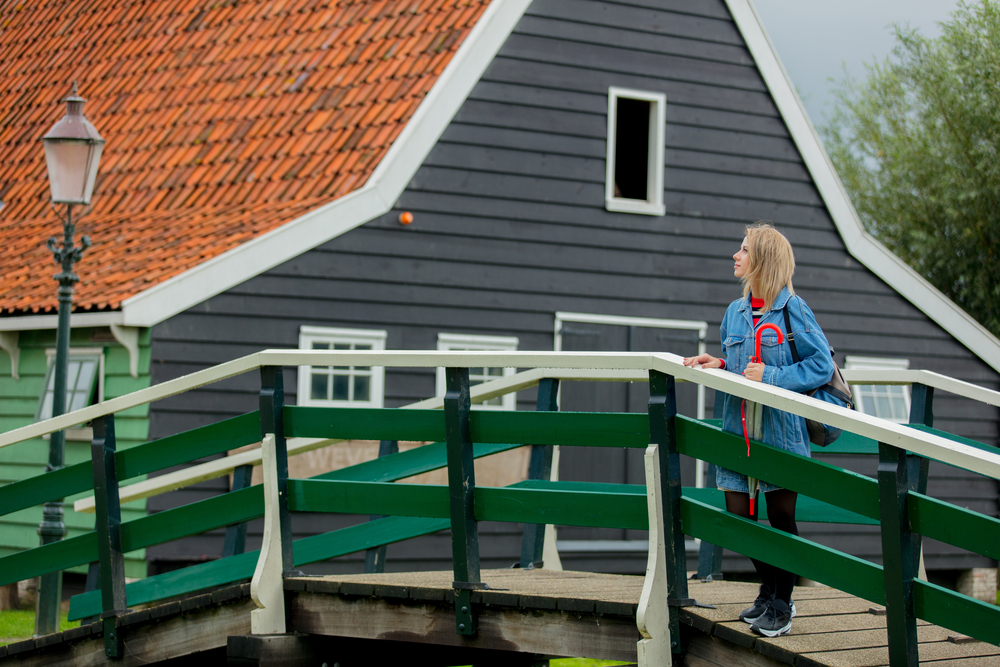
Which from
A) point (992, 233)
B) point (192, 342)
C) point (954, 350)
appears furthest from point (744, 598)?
point (992, 233)

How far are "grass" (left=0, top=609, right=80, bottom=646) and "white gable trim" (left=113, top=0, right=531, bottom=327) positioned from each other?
7.89 feet

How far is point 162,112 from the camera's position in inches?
528

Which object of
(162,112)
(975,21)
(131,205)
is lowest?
(131,205)

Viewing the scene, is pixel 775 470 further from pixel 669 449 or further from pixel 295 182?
pixel 295 182

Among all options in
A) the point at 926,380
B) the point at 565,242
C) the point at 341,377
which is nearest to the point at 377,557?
the point at 926,380

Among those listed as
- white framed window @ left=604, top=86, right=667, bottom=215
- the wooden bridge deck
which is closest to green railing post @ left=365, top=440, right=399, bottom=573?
the wooden bridge deck

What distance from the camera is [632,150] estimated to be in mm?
14008

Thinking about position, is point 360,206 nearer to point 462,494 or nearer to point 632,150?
point 632,150

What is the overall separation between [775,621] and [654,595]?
0.39 m

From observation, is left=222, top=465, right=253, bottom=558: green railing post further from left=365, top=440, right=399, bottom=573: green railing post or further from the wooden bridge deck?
left=365, top=440, right=399, bottom=573: green railing post

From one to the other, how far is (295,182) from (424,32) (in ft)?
6.46

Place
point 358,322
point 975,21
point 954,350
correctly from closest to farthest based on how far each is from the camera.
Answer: point 358,322 < point 954,350 < point 975,21

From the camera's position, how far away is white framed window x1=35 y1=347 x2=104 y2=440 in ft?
36.0

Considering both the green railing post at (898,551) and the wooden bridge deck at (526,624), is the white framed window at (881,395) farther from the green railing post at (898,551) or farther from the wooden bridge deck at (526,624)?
the green railing post at (898,551)
